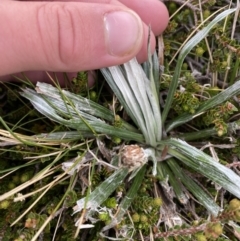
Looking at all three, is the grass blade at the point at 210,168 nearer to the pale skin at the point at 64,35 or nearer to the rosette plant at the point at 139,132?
the rosette plant at the point at 139,132

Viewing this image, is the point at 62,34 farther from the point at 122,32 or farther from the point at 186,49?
the point at 186,49

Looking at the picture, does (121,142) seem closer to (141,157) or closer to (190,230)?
(141,157)

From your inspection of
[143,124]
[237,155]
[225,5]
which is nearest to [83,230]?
[143,124]

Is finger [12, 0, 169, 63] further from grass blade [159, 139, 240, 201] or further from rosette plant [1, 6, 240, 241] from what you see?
grass blade [159, 139, 240, 201]

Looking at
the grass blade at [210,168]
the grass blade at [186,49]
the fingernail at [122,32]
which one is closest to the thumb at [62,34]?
the fingernail at [122,32]

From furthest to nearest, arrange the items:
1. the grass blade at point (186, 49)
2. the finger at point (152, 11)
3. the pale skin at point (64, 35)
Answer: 1. the finger at point (152, 11)
2. the grass blade at point (186, 49)
3. the pale skin at point (64, 35)

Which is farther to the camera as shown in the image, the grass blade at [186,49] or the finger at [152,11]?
the finger at [152,11]

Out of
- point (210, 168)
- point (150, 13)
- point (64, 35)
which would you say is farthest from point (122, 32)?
point (210, 168)

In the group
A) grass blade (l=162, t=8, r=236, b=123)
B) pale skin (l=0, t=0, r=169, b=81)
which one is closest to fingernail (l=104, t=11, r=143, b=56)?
pale skin (l=0, t=0, r=169, b=81)
